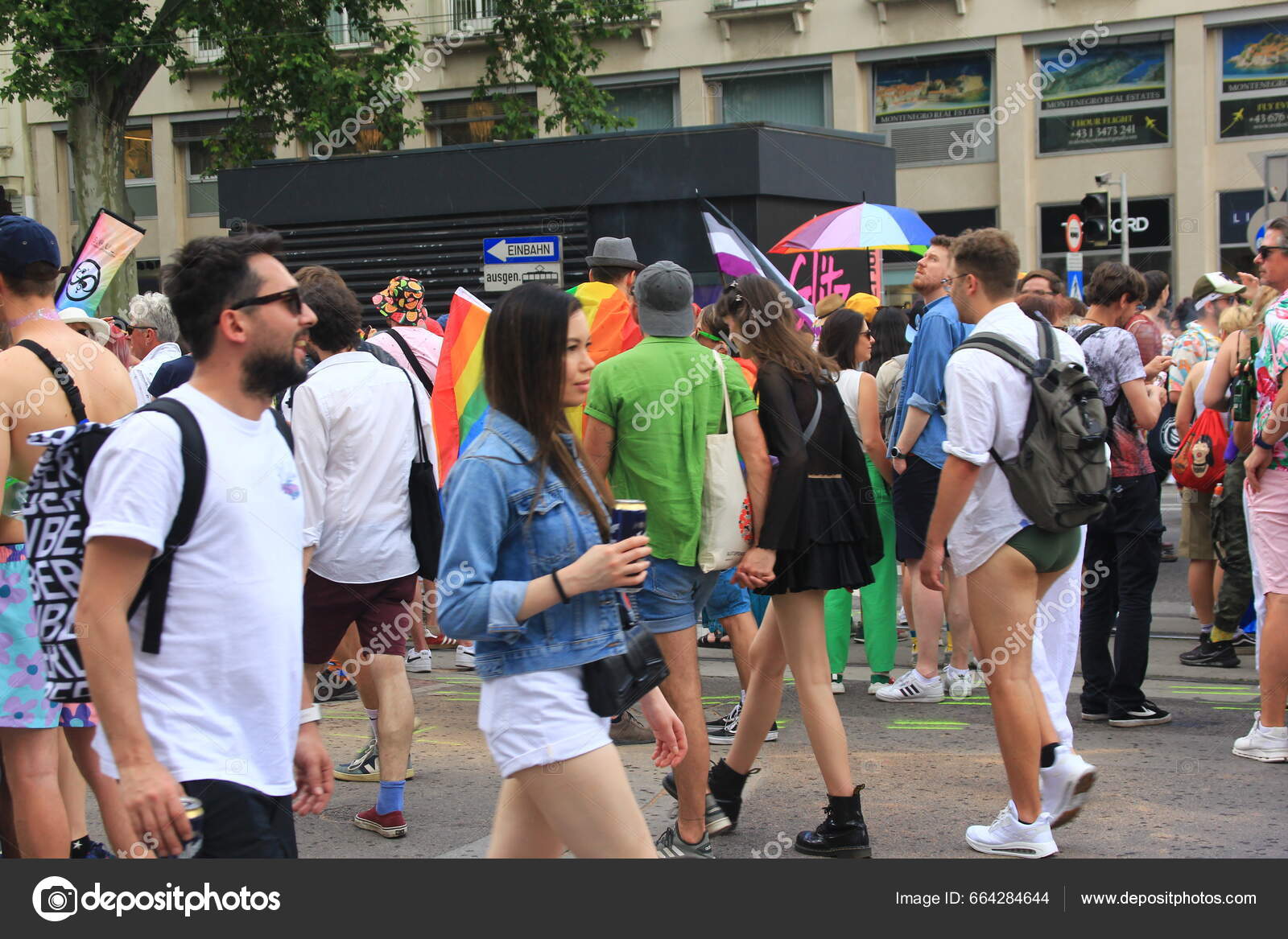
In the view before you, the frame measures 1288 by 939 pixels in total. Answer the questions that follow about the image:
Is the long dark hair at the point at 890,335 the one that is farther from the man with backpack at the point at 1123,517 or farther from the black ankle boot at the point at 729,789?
the black ankle boot at the point at 729,789

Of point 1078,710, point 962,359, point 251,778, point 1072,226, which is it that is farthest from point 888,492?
point 1072,226

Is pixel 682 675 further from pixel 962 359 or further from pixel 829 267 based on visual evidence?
pixel 829 267

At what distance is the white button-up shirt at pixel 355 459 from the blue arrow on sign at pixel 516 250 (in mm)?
10018

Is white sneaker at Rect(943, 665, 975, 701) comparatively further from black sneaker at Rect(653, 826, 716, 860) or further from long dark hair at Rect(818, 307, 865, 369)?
black sneaker at Rect(653, 826, 716, 860)

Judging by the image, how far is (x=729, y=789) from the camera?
4980 millimetres

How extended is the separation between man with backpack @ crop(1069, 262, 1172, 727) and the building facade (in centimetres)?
1770

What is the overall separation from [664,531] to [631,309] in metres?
2.41

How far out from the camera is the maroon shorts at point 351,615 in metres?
5.03

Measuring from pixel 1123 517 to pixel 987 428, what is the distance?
2.17 metres

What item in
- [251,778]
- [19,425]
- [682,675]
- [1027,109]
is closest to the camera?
[251,778]

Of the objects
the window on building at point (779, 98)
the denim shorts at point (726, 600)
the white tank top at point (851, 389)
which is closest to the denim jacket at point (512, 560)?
the denim shorts at point (726, 600)

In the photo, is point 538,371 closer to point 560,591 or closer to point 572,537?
point 572,537

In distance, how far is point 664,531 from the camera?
14.9 ft

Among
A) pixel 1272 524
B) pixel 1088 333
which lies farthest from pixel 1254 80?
pixel 1272 524
